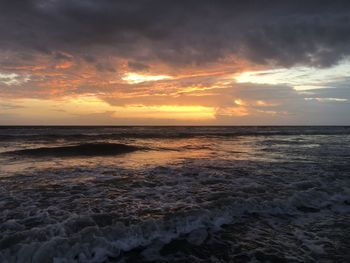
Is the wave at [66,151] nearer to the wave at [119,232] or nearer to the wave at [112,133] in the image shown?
the wave at [119,232]

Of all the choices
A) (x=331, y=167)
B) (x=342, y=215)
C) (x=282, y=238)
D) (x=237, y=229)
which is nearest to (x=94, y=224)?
(x=237, y=229)

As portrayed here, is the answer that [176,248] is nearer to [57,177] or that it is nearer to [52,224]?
[52,224]

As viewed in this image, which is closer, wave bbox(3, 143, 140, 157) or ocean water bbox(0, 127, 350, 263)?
ocean water bbox(0, 127, 350, 263)

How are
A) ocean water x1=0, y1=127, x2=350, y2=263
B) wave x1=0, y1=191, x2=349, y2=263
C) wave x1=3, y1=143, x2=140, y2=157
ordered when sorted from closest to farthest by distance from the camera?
1. wave x1=0, y1=191, x2=349, y2=263
2. ocean water x1=0, y1=127, x2=350, y2=263
3. wave x1=3, y1=143, x2=140, y2=157

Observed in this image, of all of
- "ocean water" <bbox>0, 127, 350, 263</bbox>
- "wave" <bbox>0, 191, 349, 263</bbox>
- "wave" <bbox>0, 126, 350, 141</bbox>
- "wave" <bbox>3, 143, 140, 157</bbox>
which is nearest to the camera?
"wave" <bbox>0, 191, 349, 263</bbox>

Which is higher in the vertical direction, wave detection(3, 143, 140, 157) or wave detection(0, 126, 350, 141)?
wave detection(0, 126, 350, 141)

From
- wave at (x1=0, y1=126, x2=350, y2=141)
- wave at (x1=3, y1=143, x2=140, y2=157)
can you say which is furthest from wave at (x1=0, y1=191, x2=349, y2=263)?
wave at (x1=0, y1=126, x2=350, y2=141)

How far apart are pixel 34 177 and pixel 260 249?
8222mm

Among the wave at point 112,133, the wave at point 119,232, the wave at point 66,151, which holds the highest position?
the wave at point 112,133

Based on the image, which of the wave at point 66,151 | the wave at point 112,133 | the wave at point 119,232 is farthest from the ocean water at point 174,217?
the wave at point 112,133

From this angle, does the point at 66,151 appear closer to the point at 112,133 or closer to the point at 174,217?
the point at 174,217

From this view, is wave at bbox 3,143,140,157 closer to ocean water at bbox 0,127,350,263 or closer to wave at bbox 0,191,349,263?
ocean water at bbox 0,127,350,263

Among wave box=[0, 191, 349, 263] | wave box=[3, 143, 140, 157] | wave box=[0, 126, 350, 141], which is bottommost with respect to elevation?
wave box=[0, 191, 349, 263]

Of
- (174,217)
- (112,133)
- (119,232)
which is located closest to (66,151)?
(174,217)
